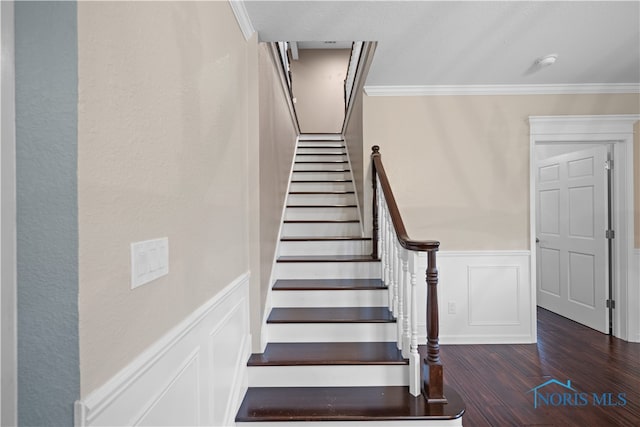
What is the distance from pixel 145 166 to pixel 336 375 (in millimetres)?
1615

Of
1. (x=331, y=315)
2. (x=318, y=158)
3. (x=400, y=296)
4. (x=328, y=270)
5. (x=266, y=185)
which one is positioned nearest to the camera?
(x=400, y=296)

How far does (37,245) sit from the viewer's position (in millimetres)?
670

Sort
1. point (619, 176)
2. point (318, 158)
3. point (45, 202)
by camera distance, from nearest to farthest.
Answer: point (45, 202) → point (619, 176) → point (318, 158)

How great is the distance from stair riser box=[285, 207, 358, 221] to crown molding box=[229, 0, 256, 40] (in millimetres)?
1940

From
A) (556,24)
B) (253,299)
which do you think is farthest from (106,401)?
(556,24)

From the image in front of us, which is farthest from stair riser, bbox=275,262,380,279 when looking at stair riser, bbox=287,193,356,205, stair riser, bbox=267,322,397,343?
stair riser, bbox=287,193,356,205

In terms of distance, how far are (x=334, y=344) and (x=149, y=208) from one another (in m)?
1.66

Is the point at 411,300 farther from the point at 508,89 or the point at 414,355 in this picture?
the point at 508,89

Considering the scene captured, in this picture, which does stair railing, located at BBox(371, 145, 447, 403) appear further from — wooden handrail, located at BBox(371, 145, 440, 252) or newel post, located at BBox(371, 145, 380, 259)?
newel post, located at BBox(371, 145, 380, 259)

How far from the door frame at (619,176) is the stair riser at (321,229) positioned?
1.71 metres

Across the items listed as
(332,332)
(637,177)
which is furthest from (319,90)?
(332,332)

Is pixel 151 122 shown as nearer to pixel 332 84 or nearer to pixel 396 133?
pixel 396 133

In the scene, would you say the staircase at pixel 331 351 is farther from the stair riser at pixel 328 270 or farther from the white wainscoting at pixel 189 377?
the white wainscoting at pixel 189 377

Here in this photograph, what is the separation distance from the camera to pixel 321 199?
13.5 feet
